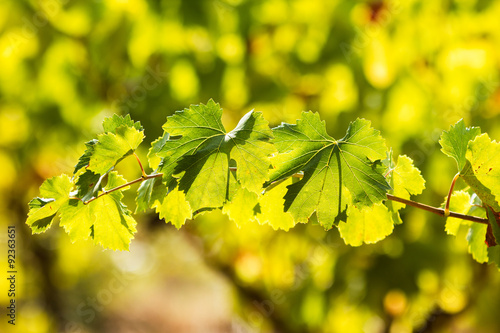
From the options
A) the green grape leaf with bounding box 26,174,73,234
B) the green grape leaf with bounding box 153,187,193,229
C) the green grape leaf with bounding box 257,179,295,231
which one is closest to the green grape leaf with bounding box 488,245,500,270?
the green grape leaf with bounding box 257,179,295,231

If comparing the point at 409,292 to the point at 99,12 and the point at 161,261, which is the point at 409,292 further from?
the point at 161,261

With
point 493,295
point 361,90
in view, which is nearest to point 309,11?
point 361,90

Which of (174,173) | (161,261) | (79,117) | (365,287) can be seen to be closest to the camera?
(174,173)

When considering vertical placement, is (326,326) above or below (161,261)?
above

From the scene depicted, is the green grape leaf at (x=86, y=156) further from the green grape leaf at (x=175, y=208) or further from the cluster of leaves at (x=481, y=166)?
the cluster of leaves at (x=481, y=166)

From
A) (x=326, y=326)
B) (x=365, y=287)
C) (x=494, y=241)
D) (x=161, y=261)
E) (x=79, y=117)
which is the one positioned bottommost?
(x=161, y=261)

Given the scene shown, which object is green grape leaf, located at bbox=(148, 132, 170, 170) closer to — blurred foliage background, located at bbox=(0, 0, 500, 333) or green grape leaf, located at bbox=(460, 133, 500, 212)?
green grape leaf, located at bbox=(460, 133, 500, 212)

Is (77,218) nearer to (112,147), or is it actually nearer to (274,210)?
(112,147)
